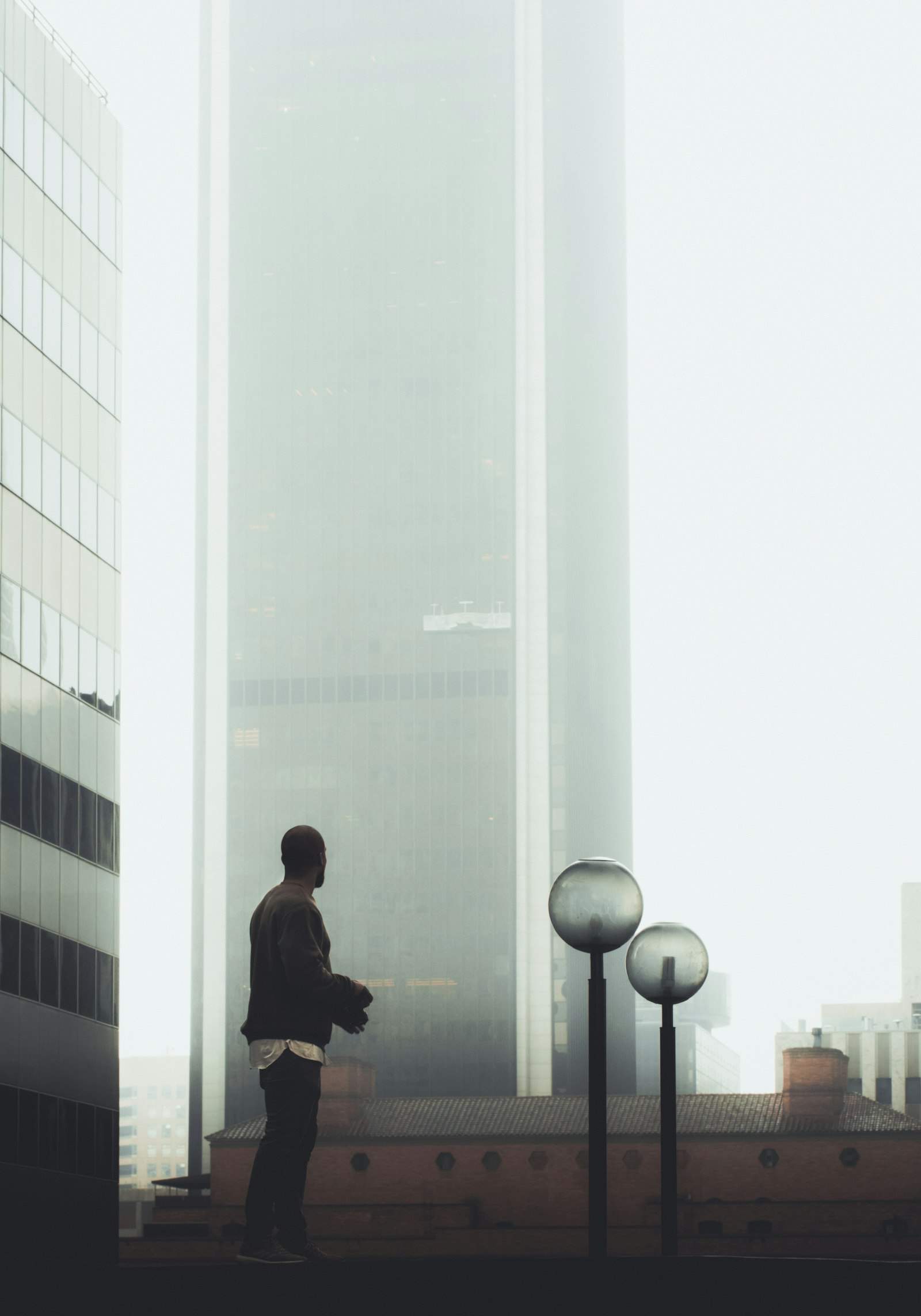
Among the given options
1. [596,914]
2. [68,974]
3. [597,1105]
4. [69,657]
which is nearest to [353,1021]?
[597,1105]

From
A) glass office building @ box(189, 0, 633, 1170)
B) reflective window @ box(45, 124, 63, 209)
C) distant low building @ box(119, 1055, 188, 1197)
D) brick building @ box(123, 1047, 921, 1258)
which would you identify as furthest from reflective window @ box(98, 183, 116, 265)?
distant low building @ box(119, 1055, 188, 1197)

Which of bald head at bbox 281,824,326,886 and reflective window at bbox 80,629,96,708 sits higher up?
reflective window at bbox 80,629,96,708

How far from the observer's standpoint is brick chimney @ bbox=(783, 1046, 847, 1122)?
69688mm

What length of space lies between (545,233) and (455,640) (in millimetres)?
33379

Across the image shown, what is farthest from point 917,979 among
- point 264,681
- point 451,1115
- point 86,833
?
point 86,833

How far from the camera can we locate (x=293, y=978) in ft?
21.4

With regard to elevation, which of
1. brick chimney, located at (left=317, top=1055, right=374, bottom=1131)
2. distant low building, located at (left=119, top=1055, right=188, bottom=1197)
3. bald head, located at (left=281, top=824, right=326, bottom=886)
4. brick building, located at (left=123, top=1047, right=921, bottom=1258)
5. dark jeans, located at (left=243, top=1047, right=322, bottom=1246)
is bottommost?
distant low building, located at (left=119, top=1055, right=188, bottom=1197)

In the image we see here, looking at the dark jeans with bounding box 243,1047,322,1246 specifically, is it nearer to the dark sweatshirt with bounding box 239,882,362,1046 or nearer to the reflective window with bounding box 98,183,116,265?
the dark sweatshirt with bounding box 239,882,362,1046

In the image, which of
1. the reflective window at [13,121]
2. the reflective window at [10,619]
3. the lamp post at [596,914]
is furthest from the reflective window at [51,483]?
the lamp post at [596,914]

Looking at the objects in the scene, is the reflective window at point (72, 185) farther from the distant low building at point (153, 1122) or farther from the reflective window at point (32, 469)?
the distant low building at point (153, 1122)

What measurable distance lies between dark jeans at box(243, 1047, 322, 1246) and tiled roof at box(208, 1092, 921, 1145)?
62.6 meters

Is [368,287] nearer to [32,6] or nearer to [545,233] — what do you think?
[545,233]

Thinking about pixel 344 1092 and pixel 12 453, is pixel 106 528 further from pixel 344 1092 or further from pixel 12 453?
pixel 344 1092

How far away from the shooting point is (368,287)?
119 m
